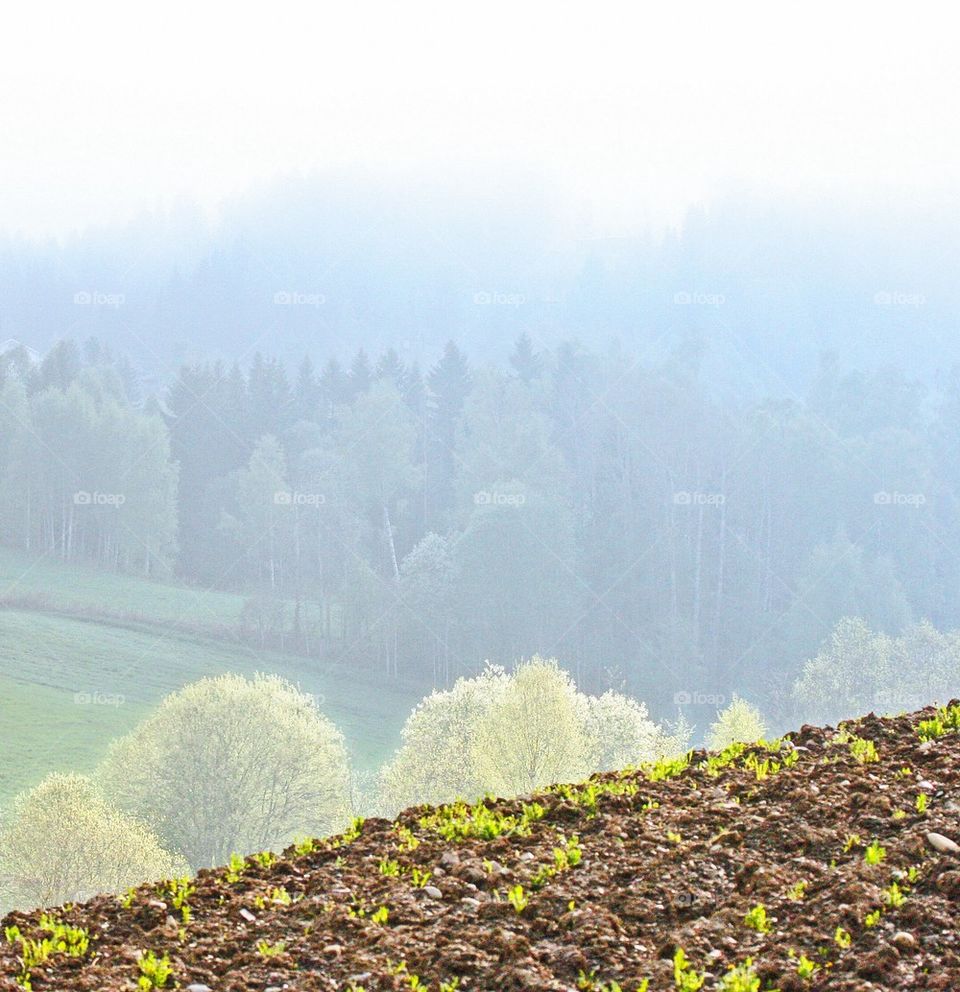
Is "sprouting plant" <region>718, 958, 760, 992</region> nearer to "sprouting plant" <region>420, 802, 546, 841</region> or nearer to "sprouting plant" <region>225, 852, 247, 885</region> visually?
"sprouting plant" <region>420, 802, 546, 841</region>

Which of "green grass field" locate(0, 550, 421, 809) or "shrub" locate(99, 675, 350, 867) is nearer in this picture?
"shrub" locate(99, 675, 350, 867)

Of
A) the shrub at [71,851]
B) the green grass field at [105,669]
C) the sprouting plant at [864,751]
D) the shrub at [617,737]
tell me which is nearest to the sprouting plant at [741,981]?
the sprouting plant at [864,751]

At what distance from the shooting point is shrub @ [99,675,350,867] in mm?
54656

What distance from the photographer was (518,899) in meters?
6.17

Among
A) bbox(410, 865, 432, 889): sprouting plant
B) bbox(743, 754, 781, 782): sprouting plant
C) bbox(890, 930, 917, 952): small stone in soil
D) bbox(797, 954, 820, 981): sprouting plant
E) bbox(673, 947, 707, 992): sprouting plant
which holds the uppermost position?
bbox(890, 930, 917, 952): small stone in soil

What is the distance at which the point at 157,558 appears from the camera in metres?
117

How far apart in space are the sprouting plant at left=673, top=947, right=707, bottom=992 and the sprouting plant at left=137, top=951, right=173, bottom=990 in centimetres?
251

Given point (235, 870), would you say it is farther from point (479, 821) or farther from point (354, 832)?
point (479, 821)

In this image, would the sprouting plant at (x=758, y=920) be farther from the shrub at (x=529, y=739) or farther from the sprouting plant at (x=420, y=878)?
the shrub at (x=529, y=739)

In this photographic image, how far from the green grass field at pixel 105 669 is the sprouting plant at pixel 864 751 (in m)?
71.3

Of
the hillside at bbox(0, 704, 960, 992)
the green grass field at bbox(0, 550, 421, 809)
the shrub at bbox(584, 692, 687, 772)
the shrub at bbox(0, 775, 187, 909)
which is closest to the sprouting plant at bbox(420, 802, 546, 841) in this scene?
the hillside at bbox(0, 704, 960, 992)

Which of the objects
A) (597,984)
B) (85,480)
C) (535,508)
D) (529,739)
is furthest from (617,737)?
(85,480)

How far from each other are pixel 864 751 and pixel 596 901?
2.98 meters

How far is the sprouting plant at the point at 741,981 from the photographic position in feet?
16.6
